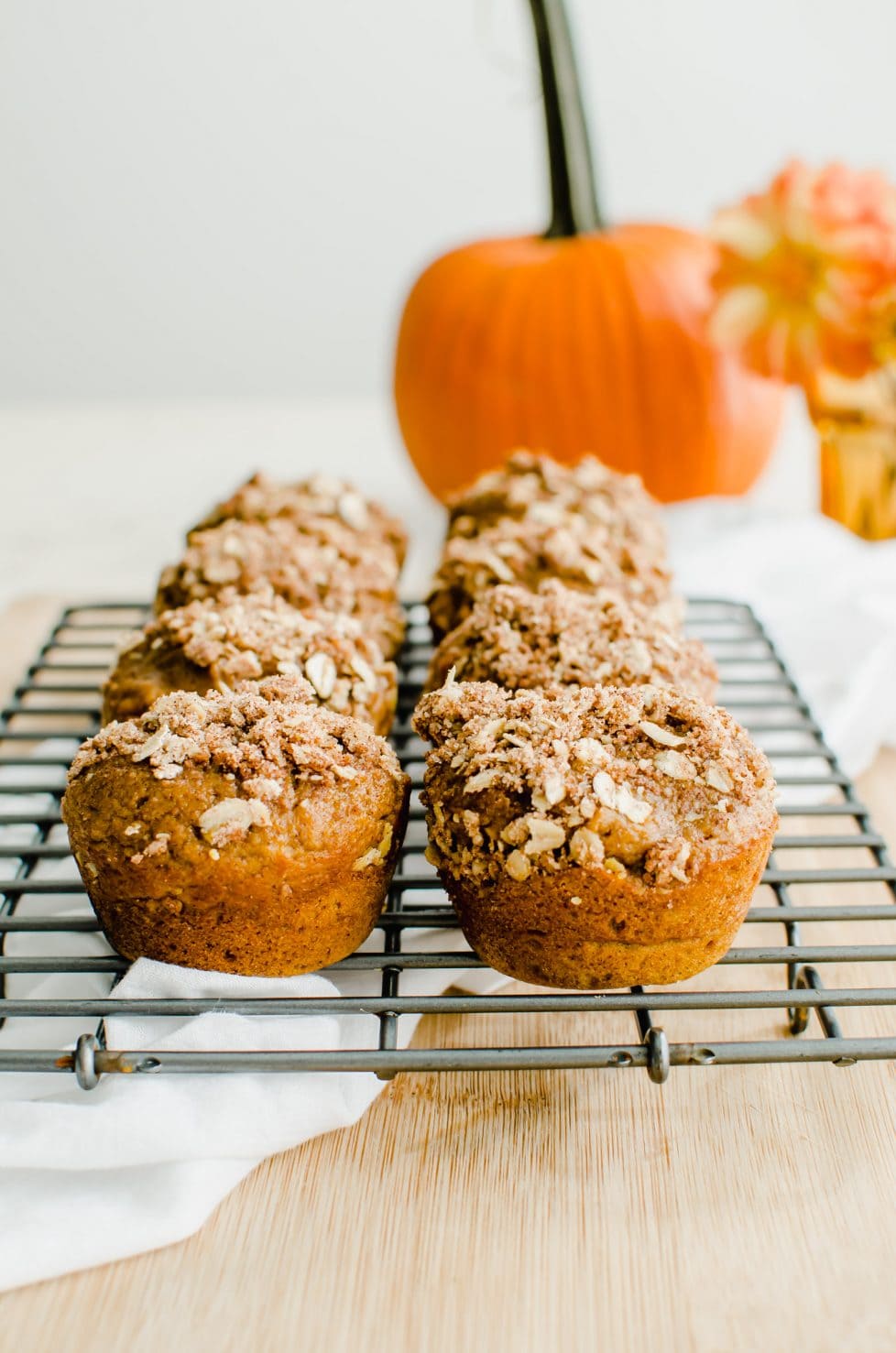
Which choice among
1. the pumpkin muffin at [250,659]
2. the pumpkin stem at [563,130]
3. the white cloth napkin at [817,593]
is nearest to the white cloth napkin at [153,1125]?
the pumpkin muffin at [250,659]

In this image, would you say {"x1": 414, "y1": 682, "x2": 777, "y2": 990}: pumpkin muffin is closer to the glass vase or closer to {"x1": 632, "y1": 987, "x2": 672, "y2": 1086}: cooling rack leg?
{"x1": 632, "y1": 987, "x2": 672, "y2": 1086}: cooling rack leg

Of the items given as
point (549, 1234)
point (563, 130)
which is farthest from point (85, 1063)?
point (563, 130)

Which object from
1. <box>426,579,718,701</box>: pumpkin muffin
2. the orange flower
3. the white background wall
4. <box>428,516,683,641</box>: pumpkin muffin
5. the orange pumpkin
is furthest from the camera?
the white background wall

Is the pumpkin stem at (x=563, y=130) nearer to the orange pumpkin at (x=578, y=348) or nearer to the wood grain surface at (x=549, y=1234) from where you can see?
the orange pumpkin at (x=578, y=348)

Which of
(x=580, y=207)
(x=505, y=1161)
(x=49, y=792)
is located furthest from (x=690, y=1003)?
(x=580, y=207)

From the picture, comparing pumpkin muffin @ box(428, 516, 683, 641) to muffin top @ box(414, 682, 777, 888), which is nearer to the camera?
muffin top @ box(414, 682, 777, 888)

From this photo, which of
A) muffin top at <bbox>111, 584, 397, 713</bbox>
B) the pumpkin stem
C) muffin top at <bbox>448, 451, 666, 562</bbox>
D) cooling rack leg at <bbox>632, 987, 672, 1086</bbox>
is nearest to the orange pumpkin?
the pumpkin stem
